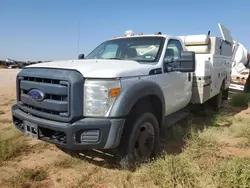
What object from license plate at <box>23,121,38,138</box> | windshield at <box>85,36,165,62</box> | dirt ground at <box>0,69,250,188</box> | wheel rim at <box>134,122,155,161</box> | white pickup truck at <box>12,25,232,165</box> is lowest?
dirt ground at <box>0,69,250,188</box>

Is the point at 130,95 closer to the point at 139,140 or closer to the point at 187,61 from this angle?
the point at 139,140

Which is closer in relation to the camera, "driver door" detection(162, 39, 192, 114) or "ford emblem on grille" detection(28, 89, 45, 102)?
"ford emblem on grille" detection(28, 89, 45, 102)

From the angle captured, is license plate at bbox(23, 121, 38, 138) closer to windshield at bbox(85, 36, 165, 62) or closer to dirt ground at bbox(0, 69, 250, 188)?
dirt ground at bbox(0, 69, 250, 188)

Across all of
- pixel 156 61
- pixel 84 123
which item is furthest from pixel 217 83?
pixel 84 123

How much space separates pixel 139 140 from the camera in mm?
3246

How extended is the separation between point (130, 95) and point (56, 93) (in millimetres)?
876

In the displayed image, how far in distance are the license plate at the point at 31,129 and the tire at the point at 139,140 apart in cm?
109

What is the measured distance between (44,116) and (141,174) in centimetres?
141

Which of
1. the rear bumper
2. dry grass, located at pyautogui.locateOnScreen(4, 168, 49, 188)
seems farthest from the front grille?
dry grass, located at pyautogui.locateOnScreen(4, 168, 49, 188)

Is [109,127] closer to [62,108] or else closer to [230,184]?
[62,108]

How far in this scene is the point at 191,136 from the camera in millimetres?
4496

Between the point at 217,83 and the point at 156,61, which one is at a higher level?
the point at 156,61

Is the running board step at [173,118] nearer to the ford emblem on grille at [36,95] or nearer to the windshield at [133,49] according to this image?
the windshield at [133,49]

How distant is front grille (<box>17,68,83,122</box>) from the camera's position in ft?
8.70
